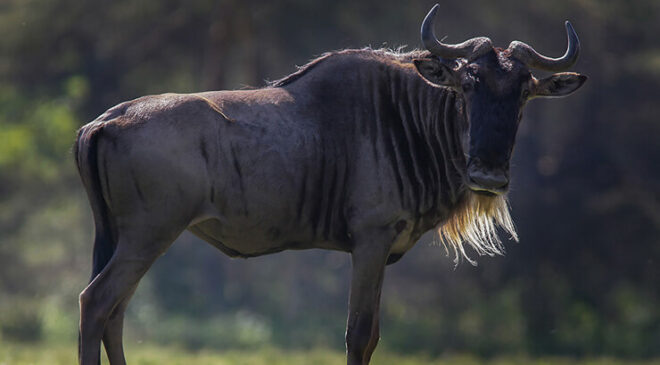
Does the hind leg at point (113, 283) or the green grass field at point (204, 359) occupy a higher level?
the hind leg at point (113, 283)

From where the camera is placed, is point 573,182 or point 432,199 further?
point 573,182

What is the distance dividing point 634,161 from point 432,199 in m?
12.0

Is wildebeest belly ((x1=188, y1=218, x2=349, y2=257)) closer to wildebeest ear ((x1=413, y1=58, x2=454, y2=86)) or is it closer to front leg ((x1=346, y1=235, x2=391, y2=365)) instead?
front leg ((x1=346, y1=235, x2=391, y2=365))

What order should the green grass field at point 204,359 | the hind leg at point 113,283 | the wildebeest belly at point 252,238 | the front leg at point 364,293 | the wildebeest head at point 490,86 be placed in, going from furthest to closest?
the green grass field at point 204,359 → the front leg at point 364,293 → the wildebeest belly at point 252,238 → the wildebeest head at point 490,86 → the hind leg at point 113,283

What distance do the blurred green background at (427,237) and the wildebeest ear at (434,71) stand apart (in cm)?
986

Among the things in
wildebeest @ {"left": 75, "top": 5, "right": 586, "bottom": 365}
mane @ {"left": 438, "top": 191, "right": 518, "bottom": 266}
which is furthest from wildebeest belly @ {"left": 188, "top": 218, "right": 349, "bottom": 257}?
mane @ {"left": 438, "top": 191, "right": 518, "bottom": 266}

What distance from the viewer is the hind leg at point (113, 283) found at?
19.4 ft

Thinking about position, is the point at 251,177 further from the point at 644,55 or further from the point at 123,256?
the point at 644,55

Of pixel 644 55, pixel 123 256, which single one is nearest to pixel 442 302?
pixel 644 55

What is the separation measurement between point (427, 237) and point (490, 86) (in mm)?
11905

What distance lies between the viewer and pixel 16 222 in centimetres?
1905

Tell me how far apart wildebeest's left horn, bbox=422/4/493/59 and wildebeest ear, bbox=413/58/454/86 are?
0.09 meters

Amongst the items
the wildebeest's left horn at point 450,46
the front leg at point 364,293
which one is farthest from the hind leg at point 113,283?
the wildebeest's left horn at point 450,46

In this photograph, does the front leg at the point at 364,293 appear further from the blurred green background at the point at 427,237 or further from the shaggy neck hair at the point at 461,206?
the blurred green background at the point at 427,237
